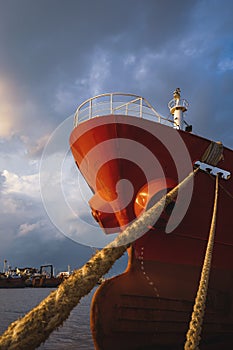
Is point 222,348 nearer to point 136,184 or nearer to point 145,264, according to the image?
point 145,264

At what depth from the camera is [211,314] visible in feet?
28.8

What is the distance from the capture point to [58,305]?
356 centimetres

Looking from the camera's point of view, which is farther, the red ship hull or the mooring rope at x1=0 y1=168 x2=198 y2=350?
the red ship hull

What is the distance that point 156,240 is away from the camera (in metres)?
8.71

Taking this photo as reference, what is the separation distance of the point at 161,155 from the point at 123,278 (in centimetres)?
344

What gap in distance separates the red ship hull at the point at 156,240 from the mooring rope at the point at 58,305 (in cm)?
385

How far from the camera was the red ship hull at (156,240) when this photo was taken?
780cm

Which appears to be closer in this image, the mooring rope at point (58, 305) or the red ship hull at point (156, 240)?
the mooring rope at point (58, 305)

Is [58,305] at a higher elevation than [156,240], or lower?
lower

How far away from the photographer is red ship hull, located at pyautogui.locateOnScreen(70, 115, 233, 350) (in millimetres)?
7797

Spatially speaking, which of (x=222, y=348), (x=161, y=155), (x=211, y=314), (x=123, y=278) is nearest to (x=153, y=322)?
(x=123, y=278)

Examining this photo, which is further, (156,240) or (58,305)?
(156,240)

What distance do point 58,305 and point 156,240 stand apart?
17.8 ft

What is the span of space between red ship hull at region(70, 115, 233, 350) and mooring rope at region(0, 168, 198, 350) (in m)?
3.85
